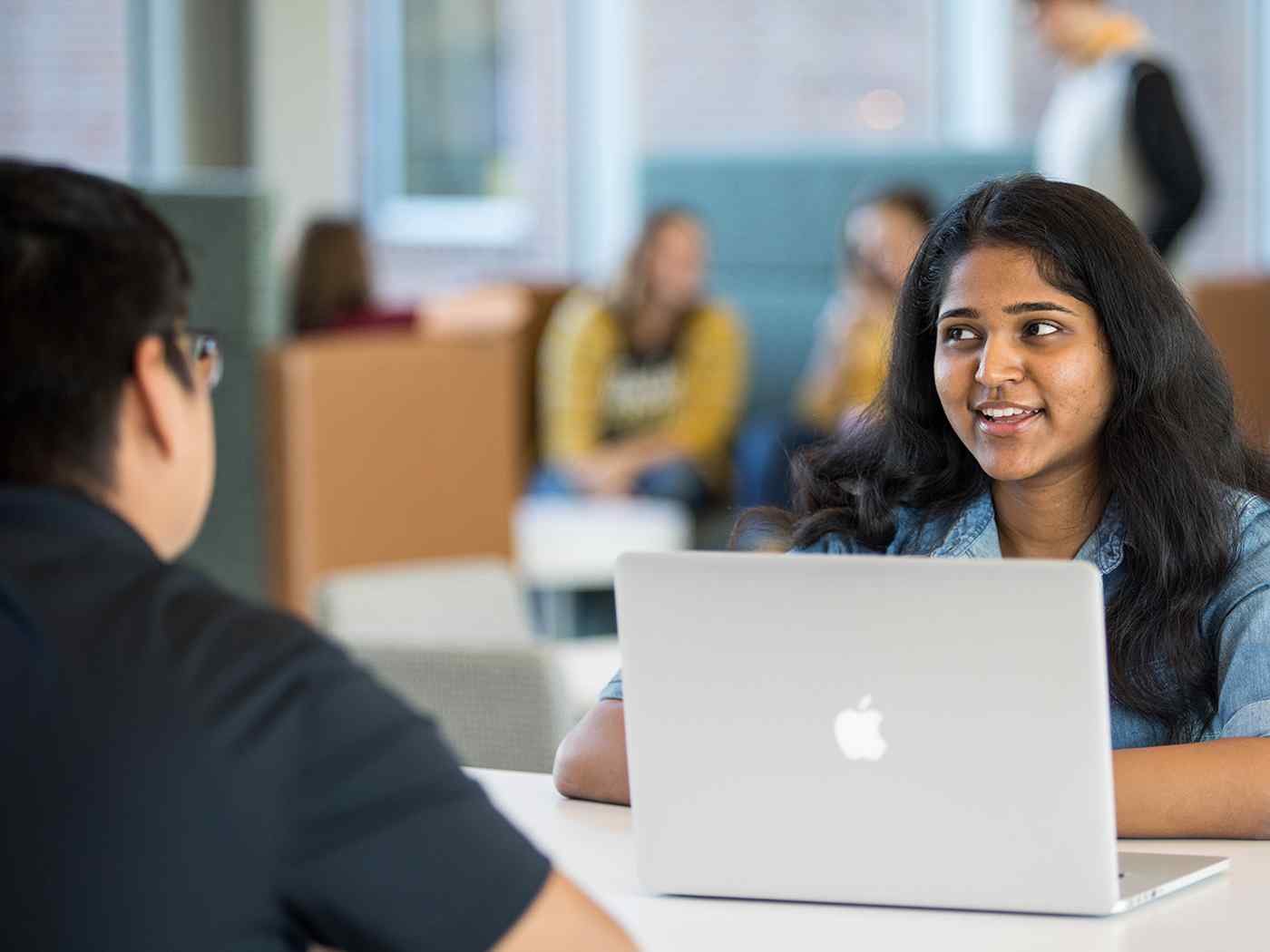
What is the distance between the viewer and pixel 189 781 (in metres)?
1.06

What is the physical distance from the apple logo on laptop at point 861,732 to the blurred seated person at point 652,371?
4705mm

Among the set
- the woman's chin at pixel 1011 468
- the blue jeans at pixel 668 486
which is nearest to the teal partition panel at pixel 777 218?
the blue jeans at pixel 668 486

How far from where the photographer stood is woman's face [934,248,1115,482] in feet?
6.38

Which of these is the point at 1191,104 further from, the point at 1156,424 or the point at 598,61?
the point at 1156,424

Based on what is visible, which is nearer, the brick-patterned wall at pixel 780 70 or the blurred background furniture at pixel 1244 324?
the blurred background furniture at pixel 1244 324

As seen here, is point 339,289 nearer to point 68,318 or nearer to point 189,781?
point 68,318

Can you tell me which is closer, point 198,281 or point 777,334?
point 198,281

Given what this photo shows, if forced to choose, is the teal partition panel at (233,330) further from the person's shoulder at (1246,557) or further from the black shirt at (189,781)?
the black shirt at (189,781)

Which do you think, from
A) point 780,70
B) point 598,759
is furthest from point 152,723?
point 780,70

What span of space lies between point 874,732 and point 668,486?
4.62 meters

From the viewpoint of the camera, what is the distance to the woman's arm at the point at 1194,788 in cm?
173

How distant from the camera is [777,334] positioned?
749cm

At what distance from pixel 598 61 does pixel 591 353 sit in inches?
94.3

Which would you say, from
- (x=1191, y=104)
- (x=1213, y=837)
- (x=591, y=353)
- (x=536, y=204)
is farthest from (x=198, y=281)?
(x=1191, y=104)
